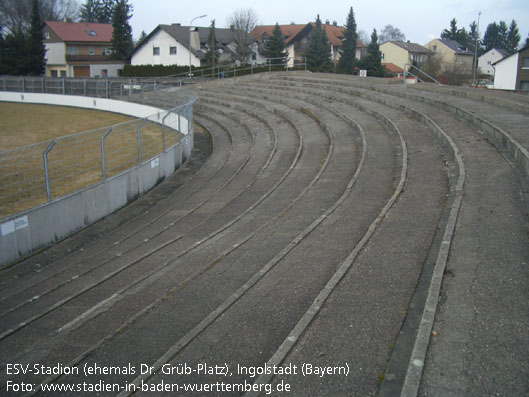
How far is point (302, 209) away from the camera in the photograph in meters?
10.5

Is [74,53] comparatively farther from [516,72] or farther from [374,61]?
[516,72]

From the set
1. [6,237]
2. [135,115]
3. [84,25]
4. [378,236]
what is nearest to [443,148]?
[378,236]

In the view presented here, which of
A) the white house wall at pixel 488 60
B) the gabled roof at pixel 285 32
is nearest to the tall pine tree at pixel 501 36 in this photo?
the white house wall at pixel 488 60

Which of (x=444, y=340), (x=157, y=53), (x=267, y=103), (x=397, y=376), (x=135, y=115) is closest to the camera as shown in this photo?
(x=397, y=376)

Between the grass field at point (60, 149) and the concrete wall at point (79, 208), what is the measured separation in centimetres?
37

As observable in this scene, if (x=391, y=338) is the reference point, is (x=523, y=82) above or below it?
above

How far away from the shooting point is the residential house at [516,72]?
54.3m

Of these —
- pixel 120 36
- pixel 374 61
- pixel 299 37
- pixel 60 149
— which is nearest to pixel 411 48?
pixel 299 37

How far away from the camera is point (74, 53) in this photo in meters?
74.7

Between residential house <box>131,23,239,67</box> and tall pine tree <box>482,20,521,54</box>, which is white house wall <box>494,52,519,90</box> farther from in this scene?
tall pine tree <box>482,20,521,54</box>

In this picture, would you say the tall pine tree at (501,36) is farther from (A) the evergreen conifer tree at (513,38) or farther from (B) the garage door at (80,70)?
(B) the garage door at (80,70)

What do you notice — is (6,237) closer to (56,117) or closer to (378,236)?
(378,236)

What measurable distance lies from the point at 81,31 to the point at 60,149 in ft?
225

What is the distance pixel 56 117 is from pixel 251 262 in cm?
2727
